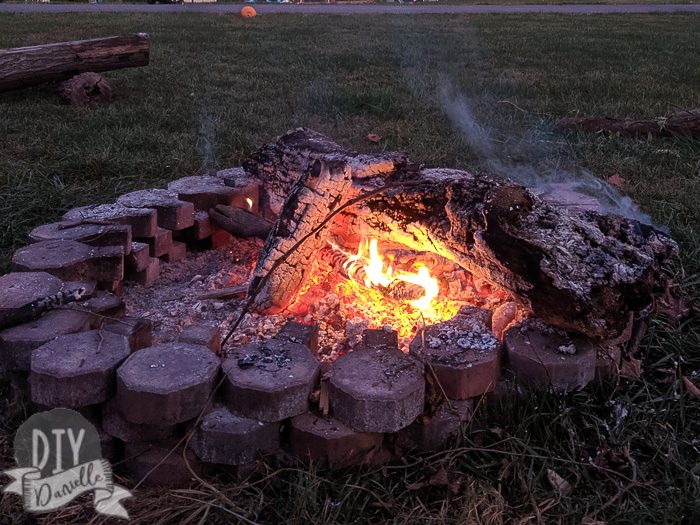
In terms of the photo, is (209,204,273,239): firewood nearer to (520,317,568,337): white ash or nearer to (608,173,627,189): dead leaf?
(520,317,568,337): white ash

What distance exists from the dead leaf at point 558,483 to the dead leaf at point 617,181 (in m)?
2.89

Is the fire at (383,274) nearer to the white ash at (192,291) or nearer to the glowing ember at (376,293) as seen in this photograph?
the glowing ember at (376,293)

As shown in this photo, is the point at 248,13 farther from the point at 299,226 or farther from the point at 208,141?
the point at 299,226

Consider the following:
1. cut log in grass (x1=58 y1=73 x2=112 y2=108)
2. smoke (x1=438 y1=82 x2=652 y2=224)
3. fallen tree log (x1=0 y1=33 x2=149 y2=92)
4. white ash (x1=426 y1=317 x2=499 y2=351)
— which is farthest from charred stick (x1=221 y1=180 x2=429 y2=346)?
fallen tree log (x1=0 y1=33 x2=149 y2=92)

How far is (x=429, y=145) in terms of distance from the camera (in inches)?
211

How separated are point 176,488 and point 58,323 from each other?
67cm

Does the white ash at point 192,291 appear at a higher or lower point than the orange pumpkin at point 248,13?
lower

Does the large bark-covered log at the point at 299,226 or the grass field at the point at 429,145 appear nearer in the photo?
the grass field at the point at 429,145

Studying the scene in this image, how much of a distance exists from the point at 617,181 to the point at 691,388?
2.44m

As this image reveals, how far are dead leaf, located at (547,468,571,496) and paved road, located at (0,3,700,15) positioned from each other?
15258mm

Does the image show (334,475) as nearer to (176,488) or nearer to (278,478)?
(278,478)

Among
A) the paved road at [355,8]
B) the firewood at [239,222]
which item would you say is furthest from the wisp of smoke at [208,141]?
the paved road at [355,8]

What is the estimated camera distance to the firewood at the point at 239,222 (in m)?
3.17

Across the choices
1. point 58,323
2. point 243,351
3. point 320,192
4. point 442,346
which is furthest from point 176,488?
point 320,192
